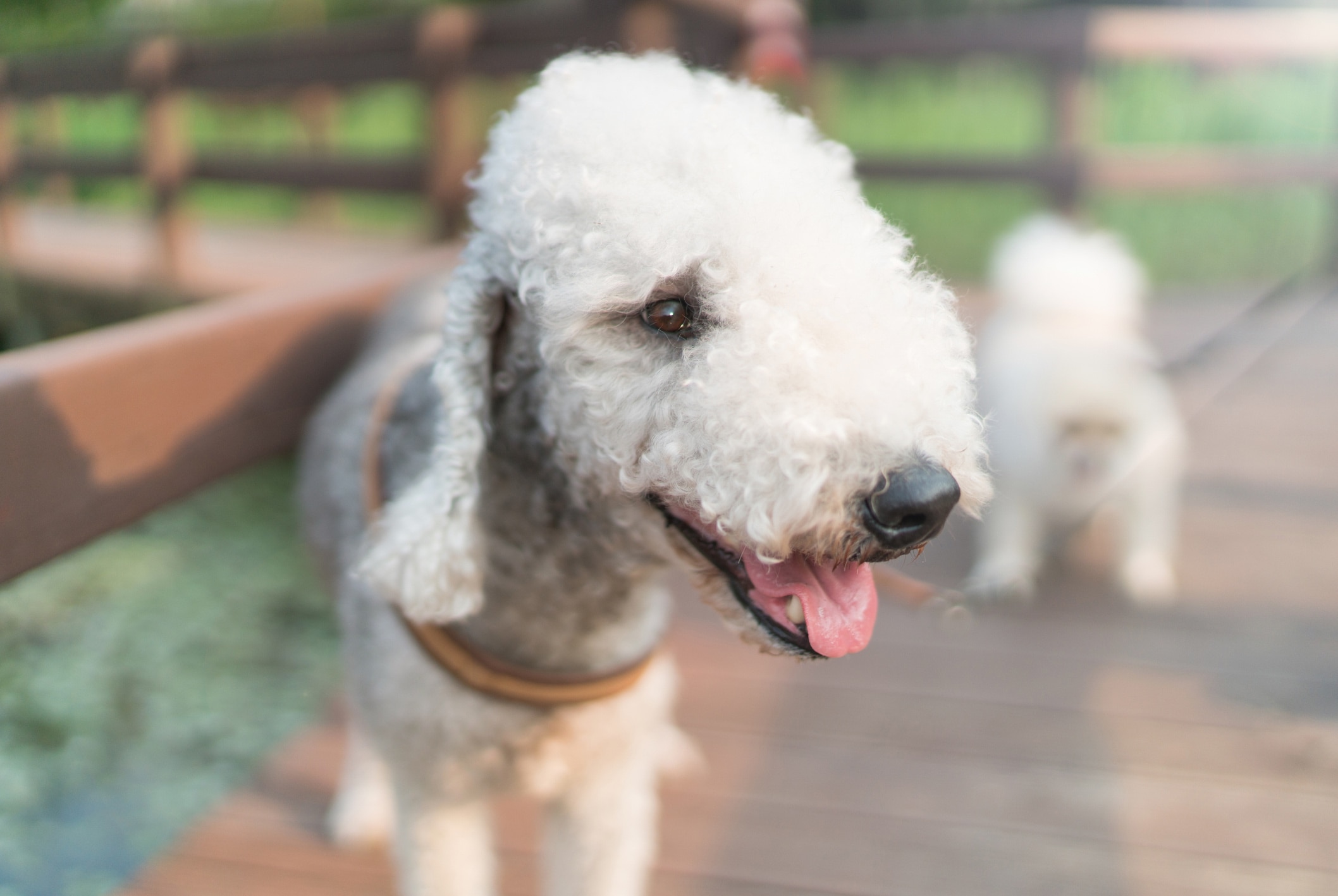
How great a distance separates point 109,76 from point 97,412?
4.51 metres

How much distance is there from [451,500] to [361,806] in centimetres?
96

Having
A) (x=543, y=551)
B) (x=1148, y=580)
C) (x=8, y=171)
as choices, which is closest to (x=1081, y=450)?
(x=1148, y=580)

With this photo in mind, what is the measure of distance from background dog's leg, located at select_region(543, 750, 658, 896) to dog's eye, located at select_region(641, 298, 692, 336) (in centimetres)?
73

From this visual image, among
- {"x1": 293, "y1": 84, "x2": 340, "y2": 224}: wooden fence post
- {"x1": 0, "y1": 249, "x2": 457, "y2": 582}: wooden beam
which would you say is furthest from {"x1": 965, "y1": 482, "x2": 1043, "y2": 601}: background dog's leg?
{"x1": 293, "y1": 84, "x2": 340, "y2": 224}: wooden fence post

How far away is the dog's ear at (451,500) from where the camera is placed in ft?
3.85

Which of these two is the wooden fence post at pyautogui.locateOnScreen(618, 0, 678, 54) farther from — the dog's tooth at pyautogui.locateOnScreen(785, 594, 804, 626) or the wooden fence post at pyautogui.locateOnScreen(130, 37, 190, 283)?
the wooden fence post at pyautogui.locateOnScreen(130, 37, 190, 283)

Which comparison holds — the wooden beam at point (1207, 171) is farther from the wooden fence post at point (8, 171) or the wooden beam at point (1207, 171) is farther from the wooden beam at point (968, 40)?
the wooden fence post at point (8, 171)

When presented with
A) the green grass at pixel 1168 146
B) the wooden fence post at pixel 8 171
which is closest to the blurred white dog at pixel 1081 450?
the green grass at pixel 1168 146

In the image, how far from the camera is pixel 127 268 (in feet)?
16.4

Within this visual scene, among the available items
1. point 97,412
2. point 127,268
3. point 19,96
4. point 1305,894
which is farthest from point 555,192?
point 19,96

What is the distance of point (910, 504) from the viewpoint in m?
0.92

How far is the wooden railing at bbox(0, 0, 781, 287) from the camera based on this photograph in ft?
11.4

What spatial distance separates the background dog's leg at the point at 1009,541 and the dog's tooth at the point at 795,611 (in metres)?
1.91

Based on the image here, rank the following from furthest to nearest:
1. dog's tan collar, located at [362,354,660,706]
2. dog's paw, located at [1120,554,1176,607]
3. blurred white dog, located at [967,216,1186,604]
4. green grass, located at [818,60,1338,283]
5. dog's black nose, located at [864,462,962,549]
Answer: green grass, located at [818,60,1338,283]
blurred white dog, located at [967,216,1186,604]
dog's paw, located at [1120,554,1176,607]
dog's tan collar, located at [362,354,660,706]
dog's black nose, located at [864,462,962,549]
